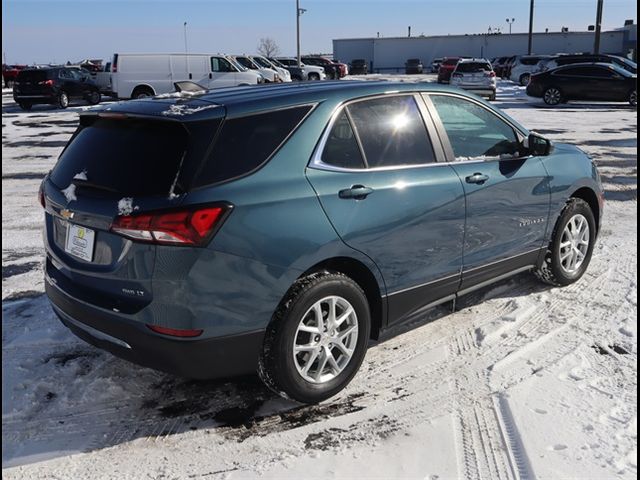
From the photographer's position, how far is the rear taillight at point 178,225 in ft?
9.14

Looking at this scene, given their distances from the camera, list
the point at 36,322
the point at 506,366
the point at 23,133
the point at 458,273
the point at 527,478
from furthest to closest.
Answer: the point at 23,133 → the point at 36,322 → the point at 458,273 → the point at 506,366 → the point at 527,478

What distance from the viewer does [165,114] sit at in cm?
309

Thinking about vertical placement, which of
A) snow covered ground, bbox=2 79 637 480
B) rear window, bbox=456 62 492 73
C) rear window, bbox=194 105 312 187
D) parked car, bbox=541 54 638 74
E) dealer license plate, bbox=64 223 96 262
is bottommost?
snow covered ground, bbox=2 79 637 480

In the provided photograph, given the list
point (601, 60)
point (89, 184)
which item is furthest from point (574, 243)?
Result: point (601, 60)

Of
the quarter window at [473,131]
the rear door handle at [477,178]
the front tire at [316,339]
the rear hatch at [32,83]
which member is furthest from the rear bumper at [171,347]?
the rear hatch at [32,83]

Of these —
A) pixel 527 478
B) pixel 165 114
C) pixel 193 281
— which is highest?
pixel 165 114

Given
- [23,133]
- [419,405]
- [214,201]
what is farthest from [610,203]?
[23,133]

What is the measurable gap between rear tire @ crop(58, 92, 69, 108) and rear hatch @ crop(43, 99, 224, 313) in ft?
74.9

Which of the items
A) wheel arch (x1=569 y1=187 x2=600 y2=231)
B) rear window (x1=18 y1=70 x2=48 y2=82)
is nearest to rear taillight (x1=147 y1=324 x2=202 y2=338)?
wheel arch (x1=569 y1=187 x2=600 y2=231)

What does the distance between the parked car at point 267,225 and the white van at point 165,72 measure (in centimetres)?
1906

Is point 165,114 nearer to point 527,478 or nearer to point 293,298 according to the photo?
point 293,298

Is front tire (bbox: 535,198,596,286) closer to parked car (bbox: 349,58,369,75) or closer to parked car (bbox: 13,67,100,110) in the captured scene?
parked car (bbox: 13,67,100,110)

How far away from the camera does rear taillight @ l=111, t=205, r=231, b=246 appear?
2787 millimetres

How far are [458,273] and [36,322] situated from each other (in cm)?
307
